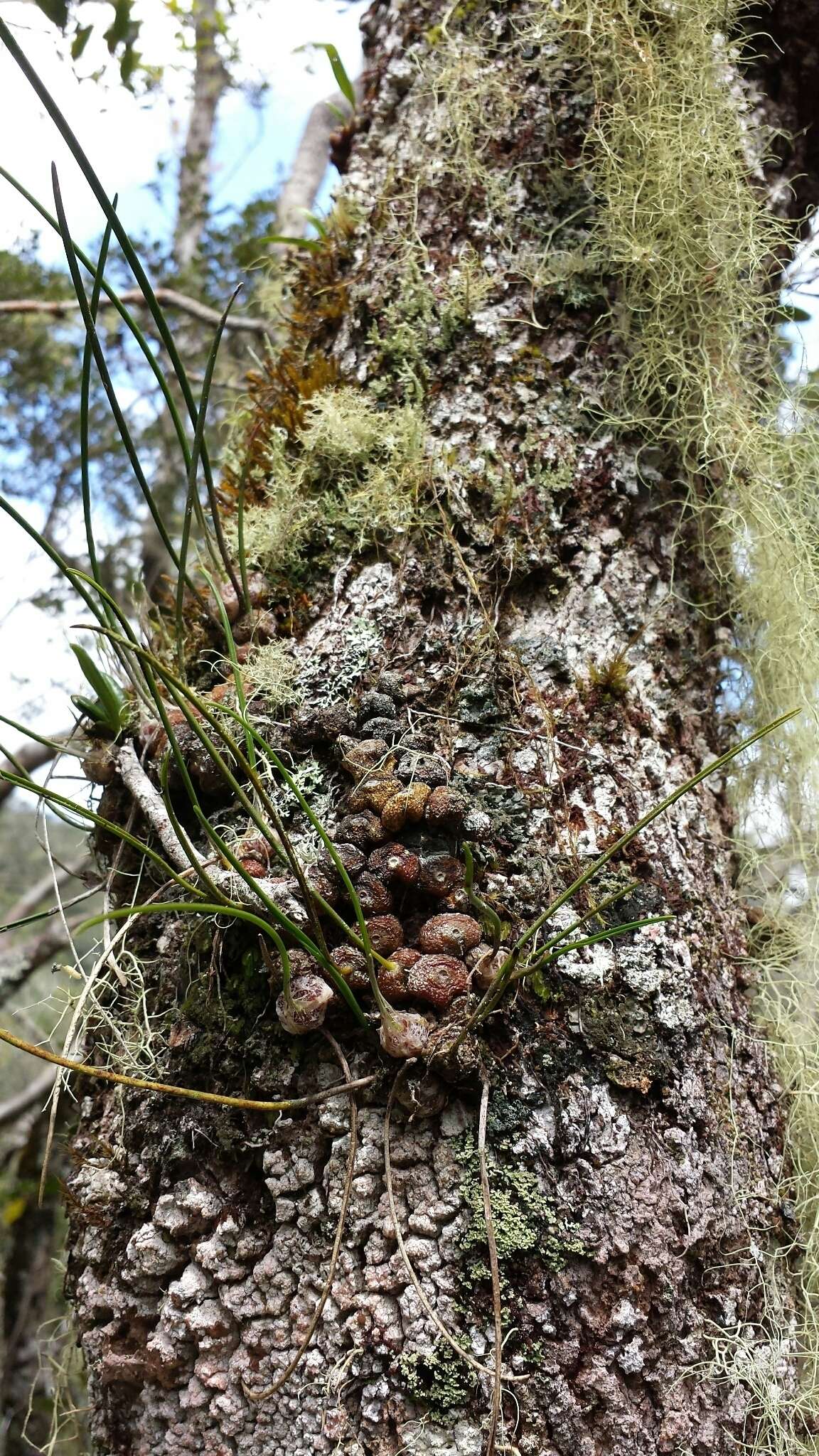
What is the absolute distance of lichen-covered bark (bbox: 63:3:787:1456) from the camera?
0.76 m

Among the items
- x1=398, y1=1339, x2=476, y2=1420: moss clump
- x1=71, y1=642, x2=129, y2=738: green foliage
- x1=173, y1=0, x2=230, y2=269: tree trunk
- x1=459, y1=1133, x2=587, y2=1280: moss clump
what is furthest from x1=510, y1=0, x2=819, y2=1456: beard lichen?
x1=173, y1=0, x2=230, y2=269: tree trunk

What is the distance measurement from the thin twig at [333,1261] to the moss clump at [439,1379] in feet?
0.25

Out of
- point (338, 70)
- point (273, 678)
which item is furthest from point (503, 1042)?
point (338, 70)

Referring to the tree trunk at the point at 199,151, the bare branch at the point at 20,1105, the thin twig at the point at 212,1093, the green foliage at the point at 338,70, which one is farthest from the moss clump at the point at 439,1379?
the tree trunk at the point at 199,151

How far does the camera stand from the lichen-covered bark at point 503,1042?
757mm

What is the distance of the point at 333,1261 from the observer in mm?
745

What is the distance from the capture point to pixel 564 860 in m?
0.89

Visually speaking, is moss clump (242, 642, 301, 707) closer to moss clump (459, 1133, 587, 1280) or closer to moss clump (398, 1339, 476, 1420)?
moss clump (459, 1133, 587, 1280)

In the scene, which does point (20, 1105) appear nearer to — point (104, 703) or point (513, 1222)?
point (104, 703)

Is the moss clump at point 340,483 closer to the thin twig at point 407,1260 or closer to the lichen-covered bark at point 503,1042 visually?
the lichen-covered bark at point 503,1042

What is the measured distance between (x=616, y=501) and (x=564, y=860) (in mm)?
439

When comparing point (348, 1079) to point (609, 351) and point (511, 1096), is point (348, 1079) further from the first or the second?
point (609, 351)

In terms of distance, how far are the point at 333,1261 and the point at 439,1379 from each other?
12 cm

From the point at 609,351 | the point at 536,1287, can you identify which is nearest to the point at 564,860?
the point at 536,1287
